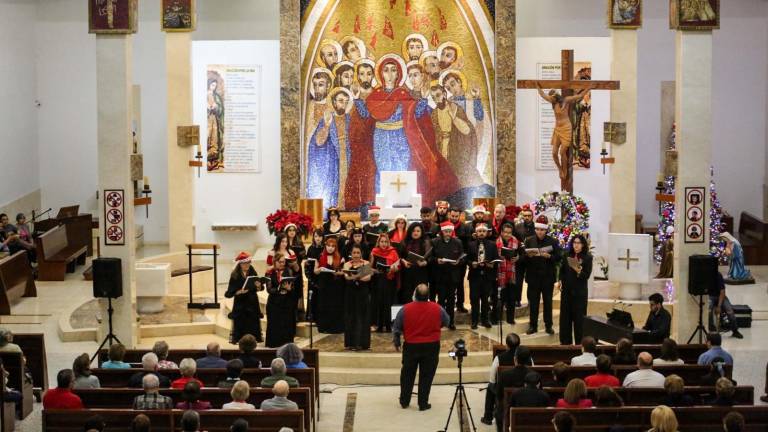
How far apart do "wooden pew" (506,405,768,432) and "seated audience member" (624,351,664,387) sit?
→ 44.1 inches

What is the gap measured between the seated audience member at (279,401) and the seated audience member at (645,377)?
3329 millimetres

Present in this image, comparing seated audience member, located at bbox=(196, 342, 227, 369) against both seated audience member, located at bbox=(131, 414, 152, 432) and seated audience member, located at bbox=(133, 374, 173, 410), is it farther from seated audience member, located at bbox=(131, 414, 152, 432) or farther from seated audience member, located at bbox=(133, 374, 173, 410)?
seated audience member, located at bbox=(131, 414, 152, 432)

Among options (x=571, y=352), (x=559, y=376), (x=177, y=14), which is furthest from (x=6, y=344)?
(x=177, y=14)

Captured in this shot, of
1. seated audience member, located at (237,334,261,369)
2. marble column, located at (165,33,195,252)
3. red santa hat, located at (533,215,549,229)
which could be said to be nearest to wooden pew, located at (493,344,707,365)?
red santa hat, located at (533,215,549,229)

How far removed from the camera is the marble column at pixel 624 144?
20.6m

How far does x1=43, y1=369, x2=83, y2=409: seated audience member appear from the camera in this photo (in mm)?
11703

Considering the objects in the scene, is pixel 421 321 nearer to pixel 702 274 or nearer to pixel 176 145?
pixel 702 274

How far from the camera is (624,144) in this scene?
2070cm

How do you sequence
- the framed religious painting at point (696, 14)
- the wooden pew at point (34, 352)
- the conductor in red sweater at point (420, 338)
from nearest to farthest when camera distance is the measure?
the conductor in red sweater at point (420, 338), the wooden pew at point (34, 352), the framed religious painting at point (696, 14)

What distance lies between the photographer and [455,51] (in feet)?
78.6

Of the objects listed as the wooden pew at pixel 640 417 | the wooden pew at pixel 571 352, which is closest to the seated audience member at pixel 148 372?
the wooden pew at pixel 640 417

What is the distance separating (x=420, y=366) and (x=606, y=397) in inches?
138

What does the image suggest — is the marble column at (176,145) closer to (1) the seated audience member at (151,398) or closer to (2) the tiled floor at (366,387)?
(2) the tiled floor at (366,387)

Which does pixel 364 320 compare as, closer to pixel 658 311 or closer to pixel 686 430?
pixel 658 311
